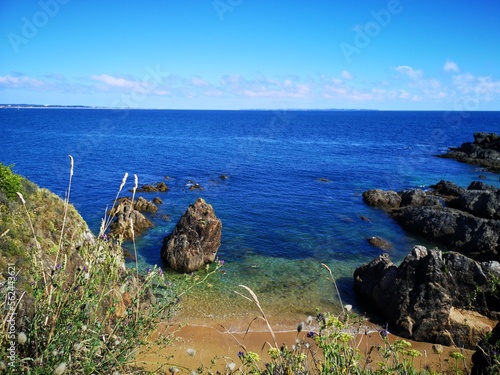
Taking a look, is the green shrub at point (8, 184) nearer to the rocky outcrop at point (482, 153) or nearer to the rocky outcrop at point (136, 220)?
the rocky outcrop at point (136, 220)

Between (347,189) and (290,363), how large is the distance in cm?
4669

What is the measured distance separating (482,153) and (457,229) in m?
56.4

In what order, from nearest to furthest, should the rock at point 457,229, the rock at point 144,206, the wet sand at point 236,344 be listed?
the wet sand at point 236,344 → the rock at point 457,229 → the rock at point 144,206

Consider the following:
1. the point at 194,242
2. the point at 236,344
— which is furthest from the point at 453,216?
the point at 236,344

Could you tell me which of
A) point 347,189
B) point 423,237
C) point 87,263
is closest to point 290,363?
point 87,263

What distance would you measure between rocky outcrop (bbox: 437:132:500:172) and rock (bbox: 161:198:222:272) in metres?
61.4

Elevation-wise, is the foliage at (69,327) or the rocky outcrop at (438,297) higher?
the foliage at (69,327)

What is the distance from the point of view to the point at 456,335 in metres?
17.0

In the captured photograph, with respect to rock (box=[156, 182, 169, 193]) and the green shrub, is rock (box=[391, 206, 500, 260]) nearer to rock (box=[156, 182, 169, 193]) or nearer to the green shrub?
rock (box=[156, 182, 169, 193])

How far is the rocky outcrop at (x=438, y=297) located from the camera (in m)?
17.3

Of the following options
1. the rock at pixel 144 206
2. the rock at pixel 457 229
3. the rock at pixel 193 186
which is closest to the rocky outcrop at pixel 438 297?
the rock at pixel 457 229

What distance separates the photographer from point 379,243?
30.1 m

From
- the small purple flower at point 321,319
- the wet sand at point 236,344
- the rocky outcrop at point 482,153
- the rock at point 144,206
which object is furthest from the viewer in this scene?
the rocky outcrop at point 482,153

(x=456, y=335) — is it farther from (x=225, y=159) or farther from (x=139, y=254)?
(x=225, y=159)
